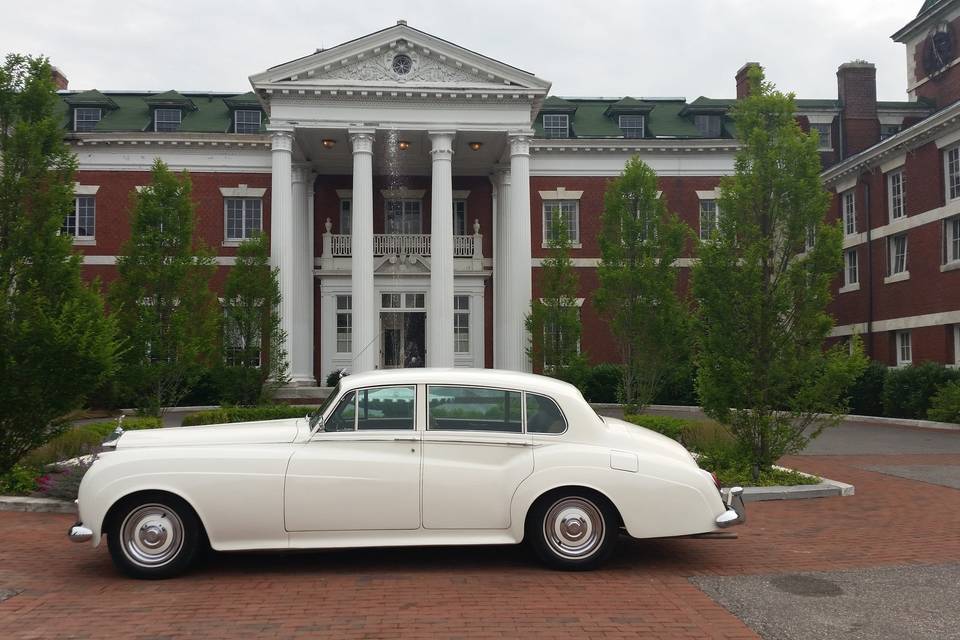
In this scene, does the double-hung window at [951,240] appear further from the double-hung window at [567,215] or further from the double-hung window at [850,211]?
the double-hung window at [567,215]

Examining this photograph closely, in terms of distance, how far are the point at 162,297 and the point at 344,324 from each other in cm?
1354

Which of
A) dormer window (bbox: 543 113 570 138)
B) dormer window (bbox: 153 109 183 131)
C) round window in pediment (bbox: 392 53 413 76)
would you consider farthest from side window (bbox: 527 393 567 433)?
dormer window (bbox: 153 109 183 131)

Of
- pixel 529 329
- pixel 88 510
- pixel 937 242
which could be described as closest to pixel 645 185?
pixel 529 329

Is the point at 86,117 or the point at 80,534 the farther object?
the point at 86,117

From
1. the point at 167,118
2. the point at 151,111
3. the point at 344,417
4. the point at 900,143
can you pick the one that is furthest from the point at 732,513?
the point at 151,111

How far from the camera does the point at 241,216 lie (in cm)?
3203

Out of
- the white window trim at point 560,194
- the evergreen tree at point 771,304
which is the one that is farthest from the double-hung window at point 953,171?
the evergreen tree at point 771,304

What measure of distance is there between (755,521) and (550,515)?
345cm

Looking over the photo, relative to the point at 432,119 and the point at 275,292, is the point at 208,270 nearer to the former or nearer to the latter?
the point at 275,292

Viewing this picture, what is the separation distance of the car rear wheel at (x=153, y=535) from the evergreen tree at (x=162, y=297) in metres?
12.1

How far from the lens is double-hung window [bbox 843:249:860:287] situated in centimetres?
3083

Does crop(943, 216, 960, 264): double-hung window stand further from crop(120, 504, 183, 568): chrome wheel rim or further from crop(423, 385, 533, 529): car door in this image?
crop(120, 504, 183, 568): chrome wheel rim

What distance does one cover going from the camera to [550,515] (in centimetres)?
653

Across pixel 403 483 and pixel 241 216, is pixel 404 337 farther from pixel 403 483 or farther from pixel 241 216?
pixel 403 483
